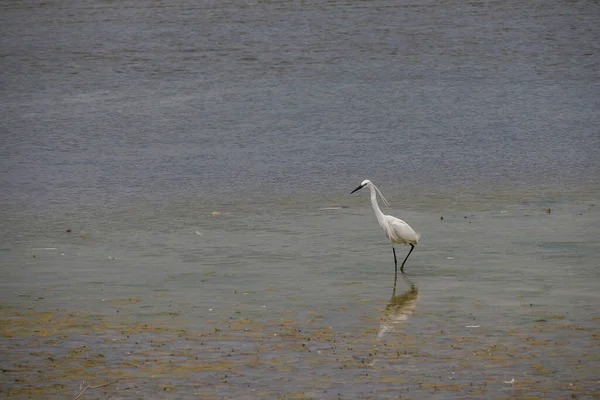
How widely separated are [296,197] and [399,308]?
652 centimetres

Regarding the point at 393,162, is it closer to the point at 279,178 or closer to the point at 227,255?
the point at 279,178

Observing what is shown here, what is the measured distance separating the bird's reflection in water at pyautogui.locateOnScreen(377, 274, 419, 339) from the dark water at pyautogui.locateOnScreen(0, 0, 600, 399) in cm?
6

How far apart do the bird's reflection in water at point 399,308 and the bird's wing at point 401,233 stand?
1.11m

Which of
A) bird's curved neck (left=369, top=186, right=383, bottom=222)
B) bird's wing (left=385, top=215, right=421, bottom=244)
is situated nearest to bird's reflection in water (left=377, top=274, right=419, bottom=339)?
bird's wing (left=385, top=215, right=421, bottom=244)

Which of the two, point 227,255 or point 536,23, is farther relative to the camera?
point 536,23

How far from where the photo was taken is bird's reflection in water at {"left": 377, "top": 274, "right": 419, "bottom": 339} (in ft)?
37.4

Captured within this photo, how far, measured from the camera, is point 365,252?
14.9 metres

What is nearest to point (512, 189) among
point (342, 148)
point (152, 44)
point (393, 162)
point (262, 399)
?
point (393, 162)

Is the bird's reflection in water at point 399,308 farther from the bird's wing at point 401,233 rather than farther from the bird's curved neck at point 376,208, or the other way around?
the bird's curved neck at point 376,208

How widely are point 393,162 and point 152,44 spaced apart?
12.5m

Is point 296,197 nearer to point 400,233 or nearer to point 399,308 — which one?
point 400,233

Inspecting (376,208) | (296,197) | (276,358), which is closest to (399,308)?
(276,358)

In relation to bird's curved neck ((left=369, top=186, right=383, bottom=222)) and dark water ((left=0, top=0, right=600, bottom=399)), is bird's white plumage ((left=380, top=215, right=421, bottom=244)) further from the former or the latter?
dark water ((left=0, top=0, right=600, bottom=399))

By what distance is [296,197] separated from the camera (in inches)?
724
